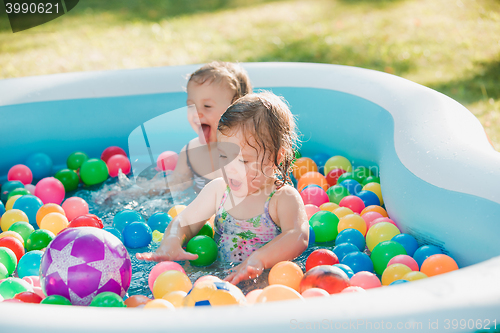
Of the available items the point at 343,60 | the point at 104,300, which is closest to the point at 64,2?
the point at 343,60

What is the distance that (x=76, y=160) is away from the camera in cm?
316

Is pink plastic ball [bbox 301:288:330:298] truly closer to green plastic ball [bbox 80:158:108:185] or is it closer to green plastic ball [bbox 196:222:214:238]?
green plastic ball [bbox 196:222:214:238]

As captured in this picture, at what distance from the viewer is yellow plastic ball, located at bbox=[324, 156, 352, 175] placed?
118 inches

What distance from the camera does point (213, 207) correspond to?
7.30ft

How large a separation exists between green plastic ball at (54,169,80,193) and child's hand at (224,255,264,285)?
153 cm

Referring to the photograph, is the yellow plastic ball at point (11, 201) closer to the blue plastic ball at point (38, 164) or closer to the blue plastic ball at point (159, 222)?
the blue plastic ball at point (38, 164)

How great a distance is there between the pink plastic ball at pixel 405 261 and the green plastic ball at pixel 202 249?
71 centimetres

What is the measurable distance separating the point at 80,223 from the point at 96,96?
1.28 meters

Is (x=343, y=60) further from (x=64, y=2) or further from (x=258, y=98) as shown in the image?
(x=64, y=2)

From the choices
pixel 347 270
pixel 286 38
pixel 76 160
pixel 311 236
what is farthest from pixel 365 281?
pixel 286 38

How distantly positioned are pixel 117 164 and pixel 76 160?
29 centimetres

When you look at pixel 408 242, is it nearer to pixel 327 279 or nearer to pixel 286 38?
pixel 327 279

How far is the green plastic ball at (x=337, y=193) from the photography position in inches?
105

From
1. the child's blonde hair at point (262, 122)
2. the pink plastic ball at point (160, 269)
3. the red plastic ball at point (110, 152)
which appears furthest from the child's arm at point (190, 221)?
the red plastic ball at point (110, 152)
